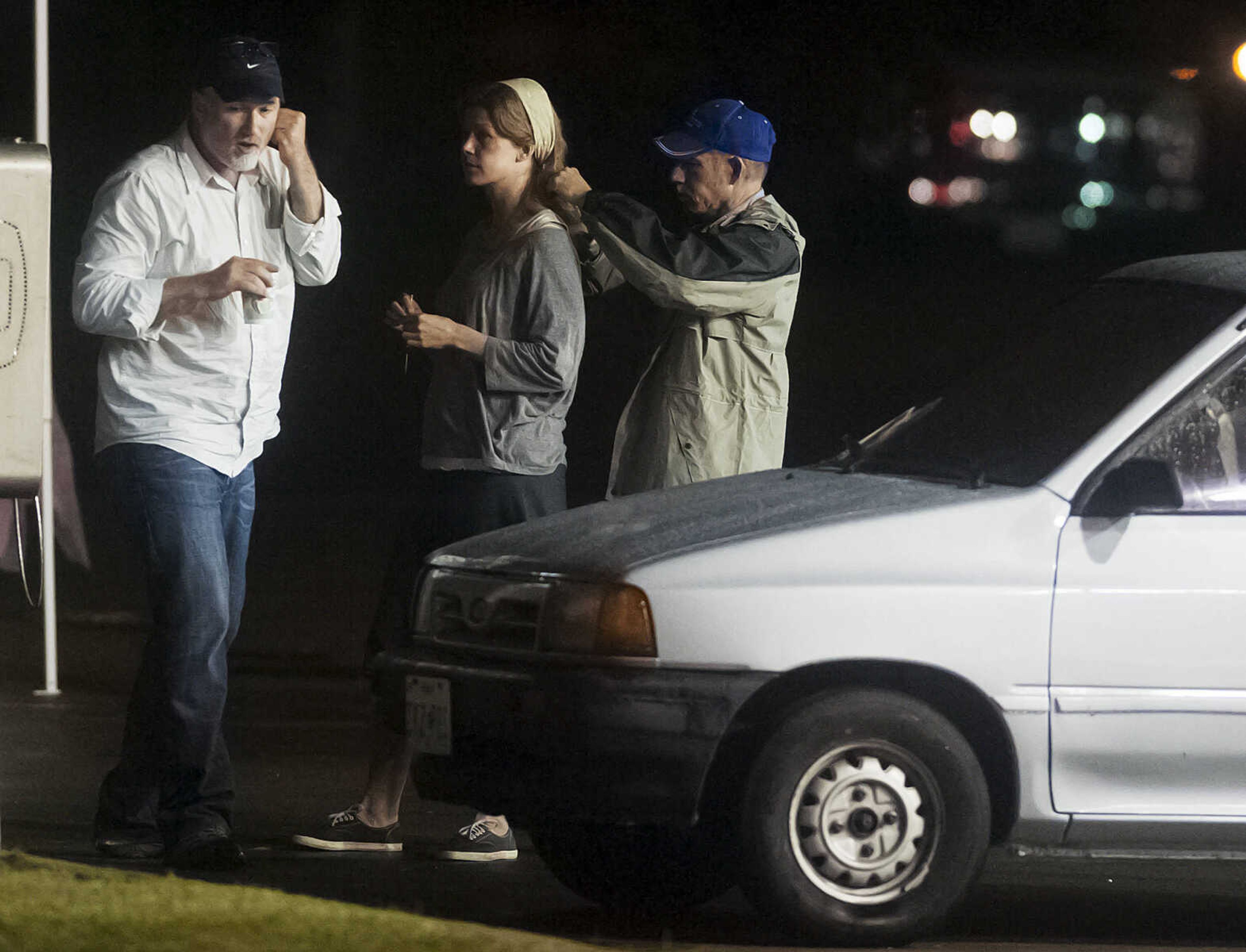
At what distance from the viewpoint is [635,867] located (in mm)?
6797

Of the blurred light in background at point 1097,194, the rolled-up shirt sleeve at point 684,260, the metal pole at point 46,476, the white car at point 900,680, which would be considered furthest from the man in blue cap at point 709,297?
the blurred light in background at point 1097,194

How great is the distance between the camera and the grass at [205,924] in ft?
18.7

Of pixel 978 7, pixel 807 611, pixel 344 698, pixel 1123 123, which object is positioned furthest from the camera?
pixel 1123 123

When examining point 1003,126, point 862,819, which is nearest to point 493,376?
point 862,819

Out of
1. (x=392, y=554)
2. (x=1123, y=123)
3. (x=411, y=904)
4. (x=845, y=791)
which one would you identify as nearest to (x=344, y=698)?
(x=392, y=554)

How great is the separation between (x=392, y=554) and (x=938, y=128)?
2492 inches

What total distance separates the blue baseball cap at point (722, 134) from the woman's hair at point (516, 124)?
1.03 feet

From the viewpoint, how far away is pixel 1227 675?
6113 mm

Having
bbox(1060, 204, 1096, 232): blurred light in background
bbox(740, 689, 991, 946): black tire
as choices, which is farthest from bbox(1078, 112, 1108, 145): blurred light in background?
bbox(740, 689, 991, 946): black tire

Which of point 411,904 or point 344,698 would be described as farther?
point 344,698

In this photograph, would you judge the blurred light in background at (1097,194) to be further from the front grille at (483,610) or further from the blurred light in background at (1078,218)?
the front grille at (483,610)

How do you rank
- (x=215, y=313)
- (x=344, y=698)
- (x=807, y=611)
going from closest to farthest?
(x=807, y=611)
(x=215, y=313)
(x=344, y=698)

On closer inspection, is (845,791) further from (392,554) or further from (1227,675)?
(392,554)

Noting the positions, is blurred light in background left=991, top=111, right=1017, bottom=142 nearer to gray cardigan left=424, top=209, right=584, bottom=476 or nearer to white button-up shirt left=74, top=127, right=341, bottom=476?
gray cardigan left=424, top=209, right=584, bottom=476
